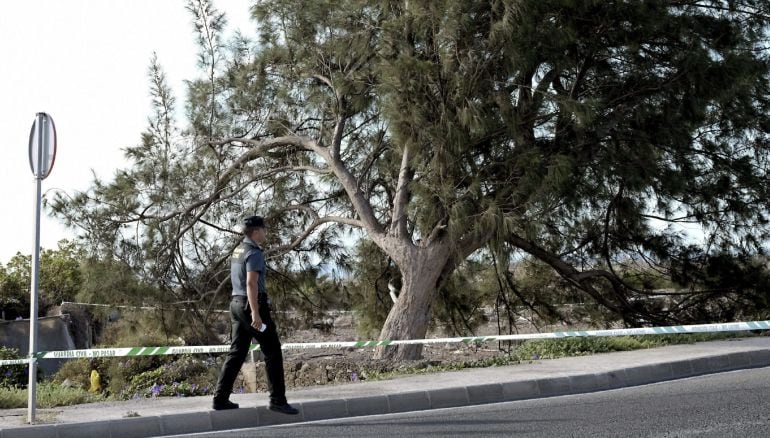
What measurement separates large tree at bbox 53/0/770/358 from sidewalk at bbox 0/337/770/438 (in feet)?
9.59

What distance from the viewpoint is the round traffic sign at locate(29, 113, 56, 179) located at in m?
7.43

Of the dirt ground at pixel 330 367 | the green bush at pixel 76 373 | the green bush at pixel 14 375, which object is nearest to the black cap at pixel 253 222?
the dirt ground at pixel 330 367

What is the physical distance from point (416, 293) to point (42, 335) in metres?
11.5

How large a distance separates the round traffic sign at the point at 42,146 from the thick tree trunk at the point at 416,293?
7.69m

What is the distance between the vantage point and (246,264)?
23.5 feet

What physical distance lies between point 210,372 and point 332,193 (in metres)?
4.73

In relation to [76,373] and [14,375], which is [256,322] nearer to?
[14,375]

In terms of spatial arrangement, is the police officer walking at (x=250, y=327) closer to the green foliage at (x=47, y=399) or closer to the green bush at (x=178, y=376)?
the green foliage at (x=47, y=399)

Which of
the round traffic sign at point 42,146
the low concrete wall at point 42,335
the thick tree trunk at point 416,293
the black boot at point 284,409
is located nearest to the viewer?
the black boot at point 284,409

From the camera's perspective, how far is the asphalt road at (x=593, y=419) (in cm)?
636

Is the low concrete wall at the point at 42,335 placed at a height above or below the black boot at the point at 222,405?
above

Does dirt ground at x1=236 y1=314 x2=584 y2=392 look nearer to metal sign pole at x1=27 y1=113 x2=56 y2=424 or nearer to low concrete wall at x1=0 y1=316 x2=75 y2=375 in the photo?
metal sign pole at x1=27 y1=113 x2=56 y2=424

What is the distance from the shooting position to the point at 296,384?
12.2 metres

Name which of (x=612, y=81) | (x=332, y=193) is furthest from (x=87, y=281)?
(x=612, y=81)
